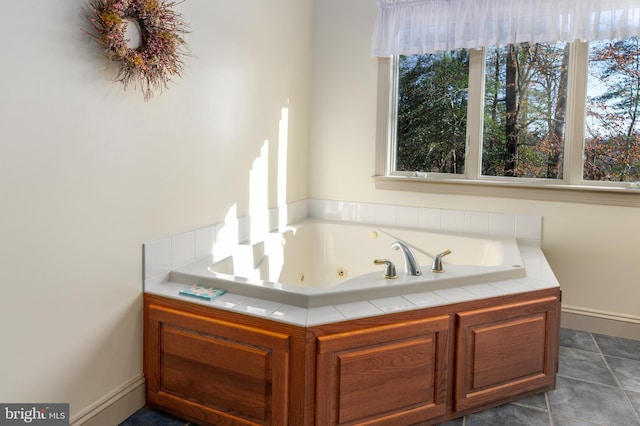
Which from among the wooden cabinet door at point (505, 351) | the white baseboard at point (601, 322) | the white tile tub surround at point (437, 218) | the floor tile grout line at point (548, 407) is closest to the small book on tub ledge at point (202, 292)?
the wooden cabinet door at point (505, 351)

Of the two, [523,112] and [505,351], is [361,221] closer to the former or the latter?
[523,112]

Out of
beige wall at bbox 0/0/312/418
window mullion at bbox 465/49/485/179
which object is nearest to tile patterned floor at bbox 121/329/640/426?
beige wall at bbox 0/0/312/418

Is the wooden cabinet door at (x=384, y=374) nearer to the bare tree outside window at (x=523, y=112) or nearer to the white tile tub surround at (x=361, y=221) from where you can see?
the white tile tub surround at (x=361, y=221)

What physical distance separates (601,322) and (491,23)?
6.45ft

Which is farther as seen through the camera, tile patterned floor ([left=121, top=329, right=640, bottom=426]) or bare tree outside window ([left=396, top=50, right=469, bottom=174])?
bare tree outside window ([left=396, top=50, right=469, bottom=174])

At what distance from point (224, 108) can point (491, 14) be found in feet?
5.74

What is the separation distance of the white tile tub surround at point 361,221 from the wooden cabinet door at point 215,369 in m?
0.09

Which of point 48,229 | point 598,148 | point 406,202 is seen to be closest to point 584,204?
point 598,148

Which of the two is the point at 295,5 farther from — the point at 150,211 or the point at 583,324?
the point at 583,324

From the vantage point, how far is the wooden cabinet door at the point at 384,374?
70.4 inches

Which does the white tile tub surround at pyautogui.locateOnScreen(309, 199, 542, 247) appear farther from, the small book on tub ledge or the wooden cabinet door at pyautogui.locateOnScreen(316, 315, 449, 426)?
the small book on tub ledge

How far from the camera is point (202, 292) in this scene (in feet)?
6.76

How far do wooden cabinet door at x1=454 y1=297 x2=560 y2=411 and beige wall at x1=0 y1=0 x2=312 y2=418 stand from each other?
4.62 feet

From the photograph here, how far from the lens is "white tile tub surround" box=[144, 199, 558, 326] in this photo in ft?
6.24
